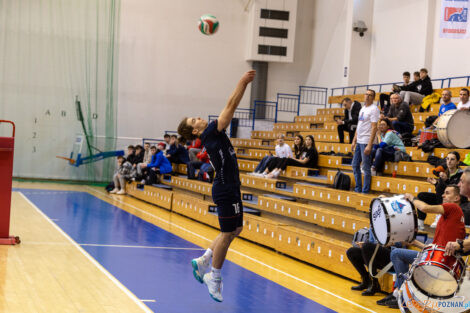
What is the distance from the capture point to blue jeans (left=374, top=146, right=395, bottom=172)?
9.83 meters

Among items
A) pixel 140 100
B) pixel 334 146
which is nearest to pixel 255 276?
pixel 334 146

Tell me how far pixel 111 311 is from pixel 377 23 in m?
15.0

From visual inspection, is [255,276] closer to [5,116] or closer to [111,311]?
[111,311]

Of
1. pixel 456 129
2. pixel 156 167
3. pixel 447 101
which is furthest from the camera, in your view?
pixel 156 167

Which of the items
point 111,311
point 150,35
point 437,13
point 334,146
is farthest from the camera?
point 150,35

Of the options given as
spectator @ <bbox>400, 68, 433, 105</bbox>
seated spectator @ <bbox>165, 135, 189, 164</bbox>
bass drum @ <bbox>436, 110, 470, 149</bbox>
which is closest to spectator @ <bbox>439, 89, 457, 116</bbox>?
bass drum @ <bbox>436, 110, 470, 149</bbox>

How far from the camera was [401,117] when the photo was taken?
1057 cm

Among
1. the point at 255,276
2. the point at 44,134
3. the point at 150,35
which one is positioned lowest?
the point at 255,276

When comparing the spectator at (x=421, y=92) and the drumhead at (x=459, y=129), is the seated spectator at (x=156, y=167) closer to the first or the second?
the spectator at (x=421, y=92)

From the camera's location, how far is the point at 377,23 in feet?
59.1

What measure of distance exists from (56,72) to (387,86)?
384 inches

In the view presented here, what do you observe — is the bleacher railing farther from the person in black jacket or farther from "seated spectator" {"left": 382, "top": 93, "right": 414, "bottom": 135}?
"seated spectator" {"left": 382, "top": 93, "right": 414, "bottom": 135}

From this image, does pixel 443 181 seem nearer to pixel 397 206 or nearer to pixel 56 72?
pixel 397 206

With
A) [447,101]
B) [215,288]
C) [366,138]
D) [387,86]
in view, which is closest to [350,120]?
[447,101]
